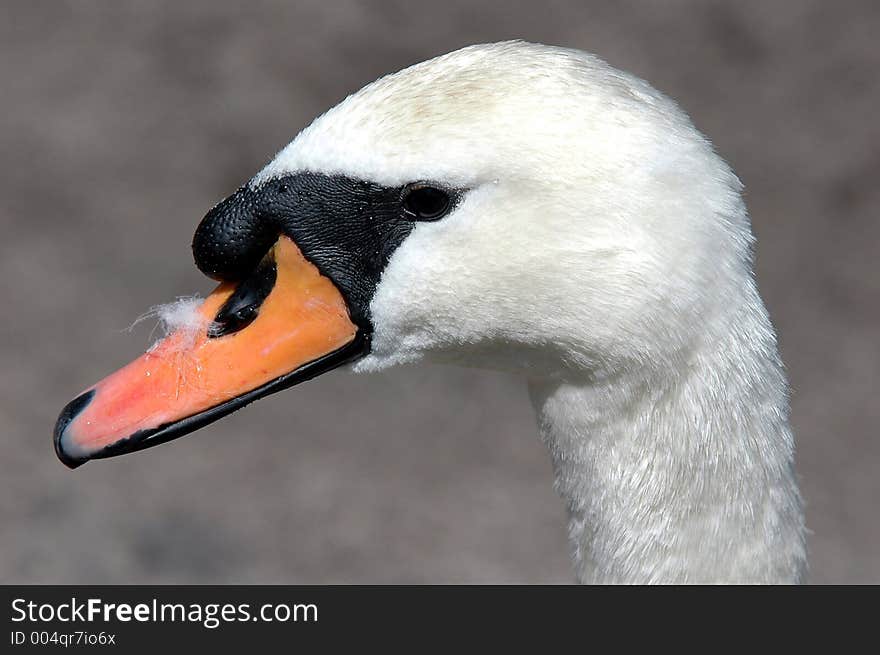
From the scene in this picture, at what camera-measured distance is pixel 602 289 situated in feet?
6.54

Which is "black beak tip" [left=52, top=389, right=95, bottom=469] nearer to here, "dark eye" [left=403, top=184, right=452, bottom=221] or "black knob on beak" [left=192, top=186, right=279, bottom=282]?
"black knob on beak" [left=192, top=186, right=279, bottom=282]

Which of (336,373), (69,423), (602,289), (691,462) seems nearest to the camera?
(602,289)

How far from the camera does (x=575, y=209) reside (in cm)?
196

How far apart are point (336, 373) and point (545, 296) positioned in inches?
150

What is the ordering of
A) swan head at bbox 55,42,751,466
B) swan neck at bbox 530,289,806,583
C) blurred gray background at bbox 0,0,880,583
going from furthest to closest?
blurred gray background at bbox 0,0,880,583
swan neck at bbox 530,289,806,583
swan head at bbox 55,42,751,466

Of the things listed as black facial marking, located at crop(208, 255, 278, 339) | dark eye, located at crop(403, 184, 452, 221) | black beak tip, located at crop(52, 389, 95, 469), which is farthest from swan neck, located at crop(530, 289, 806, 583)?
black beak tip, located at crop(52, 389, 95, 469)

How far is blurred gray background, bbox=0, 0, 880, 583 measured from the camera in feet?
16.9

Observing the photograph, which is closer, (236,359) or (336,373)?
(236,359)

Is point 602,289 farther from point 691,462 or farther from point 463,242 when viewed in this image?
point 691,462

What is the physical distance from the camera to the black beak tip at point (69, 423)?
2.22m

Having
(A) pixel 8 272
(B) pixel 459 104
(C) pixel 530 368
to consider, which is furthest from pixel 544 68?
A: (A) pixel 8 272

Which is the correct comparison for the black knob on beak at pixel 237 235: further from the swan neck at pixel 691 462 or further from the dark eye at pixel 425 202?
the swan neck at pixel 691 462

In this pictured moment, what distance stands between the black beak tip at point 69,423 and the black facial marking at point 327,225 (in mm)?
348

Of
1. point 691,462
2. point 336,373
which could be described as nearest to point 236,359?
point 691,462
